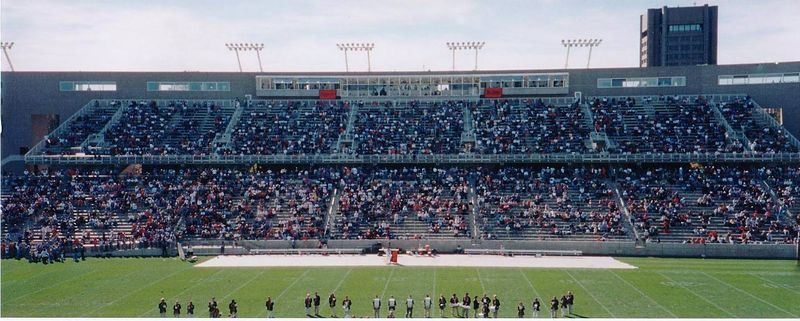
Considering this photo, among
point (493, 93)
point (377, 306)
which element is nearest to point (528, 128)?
point (493, 93)

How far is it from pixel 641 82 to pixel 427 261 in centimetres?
3244

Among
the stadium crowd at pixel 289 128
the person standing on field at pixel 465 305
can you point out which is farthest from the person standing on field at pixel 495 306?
the stadium crowd at pixel 289 128

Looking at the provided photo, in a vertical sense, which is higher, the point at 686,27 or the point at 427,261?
the point at 686,27

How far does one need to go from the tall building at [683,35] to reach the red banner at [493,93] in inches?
3770

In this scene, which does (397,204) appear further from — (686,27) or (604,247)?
(686,27)

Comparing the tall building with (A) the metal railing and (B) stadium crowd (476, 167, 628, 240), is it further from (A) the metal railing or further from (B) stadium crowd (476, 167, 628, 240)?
(B) stadium crowd (476, 167, 628, 240)

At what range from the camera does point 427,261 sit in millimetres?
41125

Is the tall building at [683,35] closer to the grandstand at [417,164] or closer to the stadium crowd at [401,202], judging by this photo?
the grandstand at [417,164]

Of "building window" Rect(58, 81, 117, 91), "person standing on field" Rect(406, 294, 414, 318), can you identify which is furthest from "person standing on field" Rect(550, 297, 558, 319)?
"building window" Rect(58, 81, 117, 91)

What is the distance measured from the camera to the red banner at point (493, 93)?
66.4 m

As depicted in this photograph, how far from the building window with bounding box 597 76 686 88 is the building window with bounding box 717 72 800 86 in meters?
3.18

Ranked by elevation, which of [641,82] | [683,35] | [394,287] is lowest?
[394,287]

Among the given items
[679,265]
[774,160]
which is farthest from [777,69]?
[679,265]

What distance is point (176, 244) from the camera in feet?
149
